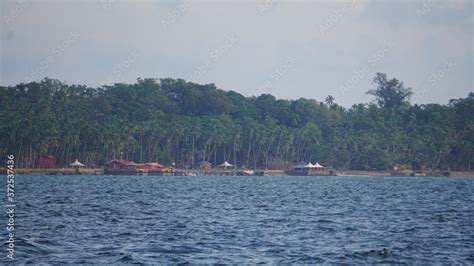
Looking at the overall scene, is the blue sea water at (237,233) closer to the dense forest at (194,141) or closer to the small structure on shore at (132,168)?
the small structure on shore at (132,168)

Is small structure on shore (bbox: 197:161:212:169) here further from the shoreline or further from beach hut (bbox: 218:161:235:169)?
beach hut (bbox: 218:161:235:169)

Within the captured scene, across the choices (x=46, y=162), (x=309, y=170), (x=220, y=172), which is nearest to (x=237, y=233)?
(x=46, y=162)

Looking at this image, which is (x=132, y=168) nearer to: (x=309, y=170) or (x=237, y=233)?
(x=309, y=170)

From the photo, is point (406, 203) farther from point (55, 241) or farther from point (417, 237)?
point (55, 241)

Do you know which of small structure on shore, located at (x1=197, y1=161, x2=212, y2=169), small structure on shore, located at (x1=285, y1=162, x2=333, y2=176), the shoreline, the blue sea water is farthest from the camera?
small structure on shore, located at (x1=285, y1=162, x2=333, y2=176)

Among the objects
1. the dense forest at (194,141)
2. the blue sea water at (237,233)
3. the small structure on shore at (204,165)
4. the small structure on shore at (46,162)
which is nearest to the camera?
the blue sea water at (237,233)

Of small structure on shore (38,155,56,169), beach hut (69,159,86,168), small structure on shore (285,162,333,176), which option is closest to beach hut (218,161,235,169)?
small structure on shore (285,162,333,176)

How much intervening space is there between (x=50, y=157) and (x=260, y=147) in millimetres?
53572

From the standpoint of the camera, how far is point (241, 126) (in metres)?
194

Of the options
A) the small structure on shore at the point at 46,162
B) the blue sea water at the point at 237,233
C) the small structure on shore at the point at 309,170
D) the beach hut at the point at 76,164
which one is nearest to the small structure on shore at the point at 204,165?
the small structure on shore at the point at 309,170

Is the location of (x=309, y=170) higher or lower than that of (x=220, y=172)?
higher

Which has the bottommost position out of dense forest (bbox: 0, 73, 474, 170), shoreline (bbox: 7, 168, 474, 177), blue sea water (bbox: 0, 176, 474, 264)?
blue sea water (bbox: 0, 176, 474, 264)

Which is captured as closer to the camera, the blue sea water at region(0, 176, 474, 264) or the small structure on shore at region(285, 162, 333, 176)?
the blue sea water at region(0, 176, 474, 264)

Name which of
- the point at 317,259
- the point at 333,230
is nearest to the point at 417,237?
the point at 333,230
